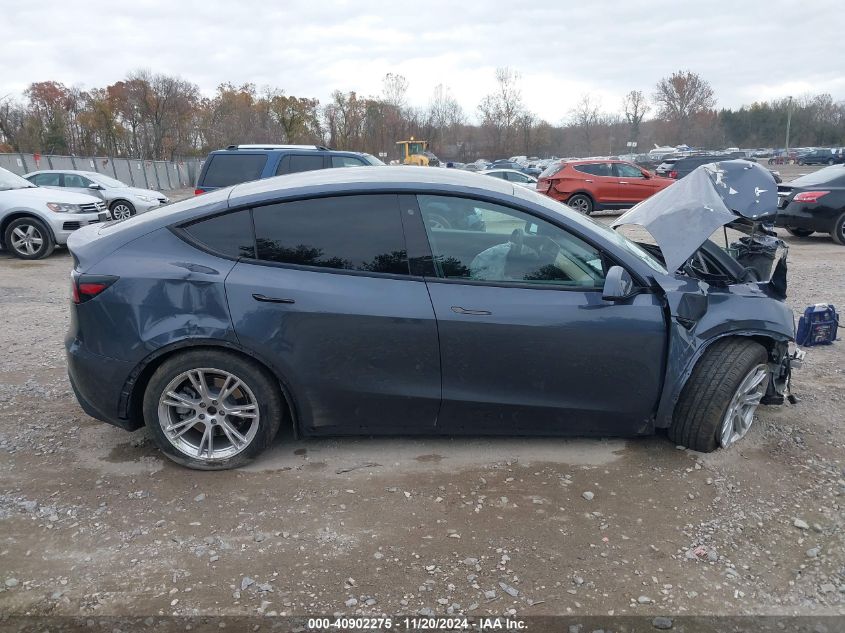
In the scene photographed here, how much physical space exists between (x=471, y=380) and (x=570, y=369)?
1.81 feet

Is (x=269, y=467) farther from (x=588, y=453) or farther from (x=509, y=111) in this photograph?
(x=509, y=111)

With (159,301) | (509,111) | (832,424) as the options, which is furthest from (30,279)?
(509,111)

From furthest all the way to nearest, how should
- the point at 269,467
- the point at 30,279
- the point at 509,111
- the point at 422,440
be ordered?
the point at 509,111 < the point at 30,279 < the point at 422,440 < the point at 269,467

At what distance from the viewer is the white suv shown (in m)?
10.7

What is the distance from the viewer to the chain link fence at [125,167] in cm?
2683

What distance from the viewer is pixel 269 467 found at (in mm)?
3607

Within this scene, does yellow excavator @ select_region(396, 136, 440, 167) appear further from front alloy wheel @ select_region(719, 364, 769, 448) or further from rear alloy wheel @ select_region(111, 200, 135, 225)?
front alloy wheel @ select_region(719, 364, 769, 448)

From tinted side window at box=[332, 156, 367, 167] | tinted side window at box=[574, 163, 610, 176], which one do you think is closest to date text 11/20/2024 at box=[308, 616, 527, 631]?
tinted side window at box=[332, 156, 367, 167]

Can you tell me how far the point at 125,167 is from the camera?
117ft

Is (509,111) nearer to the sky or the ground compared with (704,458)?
nearer to the sky

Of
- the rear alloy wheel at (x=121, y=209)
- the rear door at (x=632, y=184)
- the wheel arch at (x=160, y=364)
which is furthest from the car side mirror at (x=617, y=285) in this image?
the rear alloy wheel at (x=121, y=209)

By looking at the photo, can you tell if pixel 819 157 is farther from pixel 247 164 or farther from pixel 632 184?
pixel 247 164

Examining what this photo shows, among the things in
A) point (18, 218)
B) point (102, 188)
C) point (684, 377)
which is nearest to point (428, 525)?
point (684, 377)

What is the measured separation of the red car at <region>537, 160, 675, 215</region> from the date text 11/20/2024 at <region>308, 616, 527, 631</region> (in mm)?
15492
